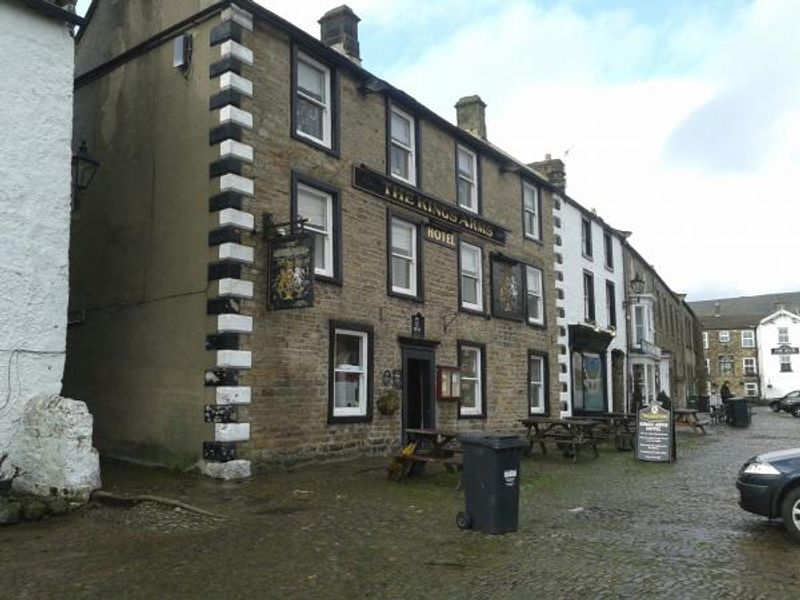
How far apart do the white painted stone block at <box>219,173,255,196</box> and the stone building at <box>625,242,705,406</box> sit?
19790 millimetres

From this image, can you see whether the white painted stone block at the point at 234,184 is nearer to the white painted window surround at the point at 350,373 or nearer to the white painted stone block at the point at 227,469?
the white painted window surround at the point at 350,373

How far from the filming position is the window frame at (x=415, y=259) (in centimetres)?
1530

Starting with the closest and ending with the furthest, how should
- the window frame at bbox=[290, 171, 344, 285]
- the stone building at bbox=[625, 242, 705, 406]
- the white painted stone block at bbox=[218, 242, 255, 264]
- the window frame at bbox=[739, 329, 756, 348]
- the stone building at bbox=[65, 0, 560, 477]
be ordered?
the white painted stone block at bbox=[218, 242, 255, 264] < the stone building at bbox=[65, 0, 560, 477] < the window frame at bbox=[290, 171, 344, 285] < the stone building at bbox=[625, 242, 705, 406] < the window frame at bbox=[739, 329, 756, 348]

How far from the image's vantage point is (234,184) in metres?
11.9

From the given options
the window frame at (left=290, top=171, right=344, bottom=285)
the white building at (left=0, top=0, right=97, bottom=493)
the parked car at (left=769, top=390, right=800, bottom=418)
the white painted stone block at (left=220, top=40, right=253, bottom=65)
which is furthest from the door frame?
the parked car at (left=769, top=390, right=800, bottom=418)

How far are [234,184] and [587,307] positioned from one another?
17.1m

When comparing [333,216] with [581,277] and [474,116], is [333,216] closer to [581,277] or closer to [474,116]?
[474,116]

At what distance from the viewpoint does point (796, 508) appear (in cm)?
765

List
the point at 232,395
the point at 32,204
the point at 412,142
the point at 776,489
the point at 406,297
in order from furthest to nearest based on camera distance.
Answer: the point at 412,142 < the point at 406,297 < the point at 232,395 < the point at 32,204 < the point at 776,489

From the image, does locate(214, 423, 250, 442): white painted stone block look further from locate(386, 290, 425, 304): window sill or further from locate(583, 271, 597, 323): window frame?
locate(583, 271, 597, 323): window frame

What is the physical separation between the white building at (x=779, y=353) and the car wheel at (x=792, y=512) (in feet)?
229

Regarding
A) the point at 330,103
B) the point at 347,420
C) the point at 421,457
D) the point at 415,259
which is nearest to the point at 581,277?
the point at 415,259

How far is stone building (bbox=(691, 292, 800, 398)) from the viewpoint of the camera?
7081 cm

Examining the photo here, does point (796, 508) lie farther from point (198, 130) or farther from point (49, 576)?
point (198, 130)
